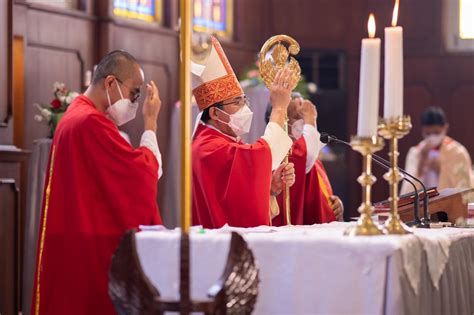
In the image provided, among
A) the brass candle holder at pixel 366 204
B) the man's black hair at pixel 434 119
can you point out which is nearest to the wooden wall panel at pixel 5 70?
the brass candle holder at pixel 366 204

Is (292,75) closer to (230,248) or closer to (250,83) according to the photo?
(230,248)

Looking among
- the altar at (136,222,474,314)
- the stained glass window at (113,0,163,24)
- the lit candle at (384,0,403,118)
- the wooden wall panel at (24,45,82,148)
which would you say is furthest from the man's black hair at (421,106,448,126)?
the lit candle at (384,0,403,118)

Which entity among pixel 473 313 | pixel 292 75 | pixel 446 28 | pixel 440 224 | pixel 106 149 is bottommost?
pixel 473 313

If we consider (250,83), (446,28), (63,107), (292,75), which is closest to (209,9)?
(250,83)

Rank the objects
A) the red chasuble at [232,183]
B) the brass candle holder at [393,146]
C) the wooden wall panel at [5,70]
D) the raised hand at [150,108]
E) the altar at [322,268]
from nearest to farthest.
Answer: the altar at [322,268] → the brass candle holder at [393,146] → the red chasuble at [232,183] → the raised hand at [150,108] → the wooden wall panel at [5,70]

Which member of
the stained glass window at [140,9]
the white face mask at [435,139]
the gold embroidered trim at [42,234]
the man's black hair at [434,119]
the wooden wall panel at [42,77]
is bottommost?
the gold embroidered trim at [42,234]

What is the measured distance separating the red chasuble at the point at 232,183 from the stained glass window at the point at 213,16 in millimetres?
7061

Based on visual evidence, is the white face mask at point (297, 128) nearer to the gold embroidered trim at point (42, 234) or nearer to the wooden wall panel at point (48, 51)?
the gold embroidered trim at point (42, 234)

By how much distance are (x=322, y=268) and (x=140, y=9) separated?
7.77m

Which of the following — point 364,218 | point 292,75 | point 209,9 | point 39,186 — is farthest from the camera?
point 209,9

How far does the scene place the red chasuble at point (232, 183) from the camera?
4867 mm

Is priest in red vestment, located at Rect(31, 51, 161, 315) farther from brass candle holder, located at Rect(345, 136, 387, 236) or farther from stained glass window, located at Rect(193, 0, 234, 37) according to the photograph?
stained glass window, located at Rect(193, 0, 234, 37)

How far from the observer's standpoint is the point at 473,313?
456 cm

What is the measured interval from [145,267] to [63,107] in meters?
4.59
